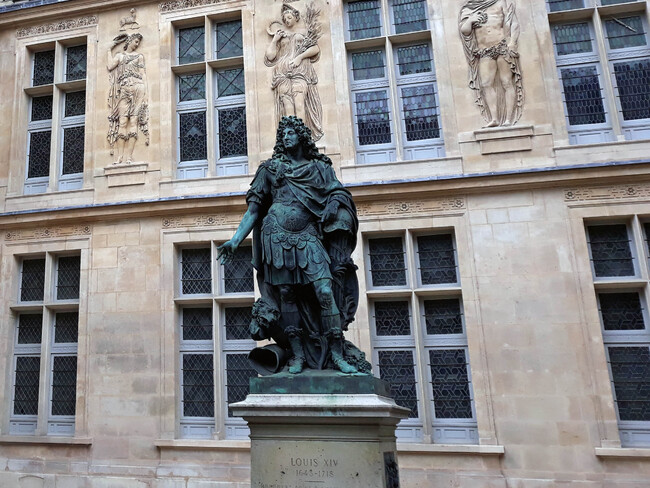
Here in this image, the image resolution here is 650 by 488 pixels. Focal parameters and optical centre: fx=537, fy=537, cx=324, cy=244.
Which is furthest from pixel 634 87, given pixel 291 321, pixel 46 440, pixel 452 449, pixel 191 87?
pixel 46 440

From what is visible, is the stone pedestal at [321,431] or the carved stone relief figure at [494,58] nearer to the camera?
Answer: the stone pedestal at [321,431]

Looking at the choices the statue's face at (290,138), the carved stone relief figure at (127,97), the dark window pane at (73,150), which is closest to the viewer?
the statue's face at (290,138)

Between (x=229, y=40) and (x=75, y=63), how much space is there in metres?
3.30

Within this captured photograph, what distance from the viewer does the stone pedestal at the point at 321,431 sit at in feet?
12.2

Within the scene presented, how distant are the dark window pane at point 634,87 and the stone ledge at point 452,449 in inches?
221

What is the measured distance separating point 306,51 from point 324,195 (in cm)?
593

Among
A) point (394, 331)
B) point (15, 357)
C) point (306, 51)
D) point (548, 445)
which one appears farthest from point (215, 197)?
point (548, 445)

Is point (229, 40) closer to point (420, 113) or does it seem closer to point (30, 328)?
point (420, 113)

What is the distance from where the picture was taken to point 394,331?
8.70 metres

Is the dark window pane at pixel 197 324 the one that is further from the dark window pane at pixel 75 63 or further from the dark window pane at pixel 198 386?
the dark window pane at pixel 75 63

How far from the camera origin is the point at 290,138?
4.55 meters

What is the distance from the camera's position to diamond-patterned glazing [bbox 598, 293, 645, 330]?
314 inches

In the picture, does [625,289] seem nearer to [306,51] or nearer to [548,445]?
[548,445]

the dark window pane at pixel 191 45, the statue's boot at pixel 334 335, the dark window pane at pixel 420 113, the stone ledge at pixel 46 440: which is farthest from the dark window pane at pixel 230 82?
the statue's boot at pixel 334 335
